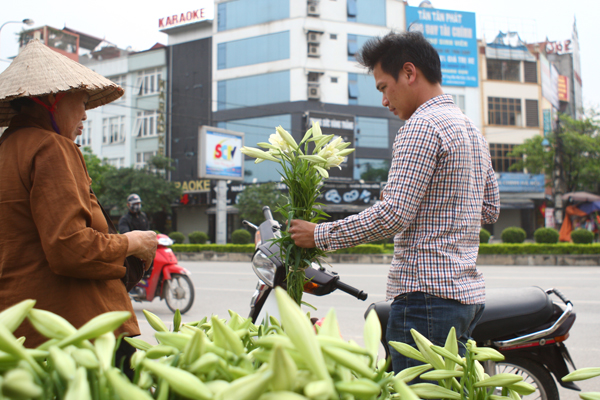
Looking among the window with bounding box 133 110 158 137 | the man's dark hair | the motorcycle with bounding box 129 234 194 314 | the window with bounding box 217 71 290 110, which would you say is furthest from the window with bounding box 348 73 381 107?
the man's dark hair

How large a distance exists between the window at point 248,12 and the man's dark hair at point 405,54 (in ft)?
94.9

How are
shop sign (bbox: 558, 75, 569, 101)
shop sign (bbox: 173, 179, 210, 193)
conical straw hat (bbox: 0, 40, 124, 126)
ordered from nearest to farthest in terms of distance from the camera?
conical straw hat (bbox: 0, 40, 124, 126), shop sign (bbox: 173, 179, 210, 193), shop sign (bbox: 558, 75, 569, 101)

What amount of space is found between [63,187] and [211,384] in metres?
1.00

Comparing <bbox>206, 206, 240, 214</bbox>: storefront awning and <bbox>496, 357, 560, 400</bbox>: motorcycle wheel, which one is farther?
<bbox>206, 206, 240, 214</bbox>: storefront awning

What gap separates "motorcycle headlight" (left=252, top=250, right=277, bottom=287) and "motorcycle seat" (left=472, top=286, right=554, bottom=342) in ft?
3.78

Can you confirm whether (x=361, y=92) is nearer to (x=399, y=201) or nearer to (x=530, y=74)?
(x=530, y=74)

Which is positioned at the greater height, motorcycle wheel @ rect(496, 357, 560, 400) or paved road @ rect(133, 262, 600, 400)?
motorcycle wheel @ rect(496, 357, 560, 400)

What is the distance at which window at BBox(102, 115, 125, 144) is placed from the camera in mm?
33844

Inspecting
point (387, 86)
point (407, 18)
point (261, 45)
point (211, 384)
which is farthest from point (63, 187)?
point (407, 18)

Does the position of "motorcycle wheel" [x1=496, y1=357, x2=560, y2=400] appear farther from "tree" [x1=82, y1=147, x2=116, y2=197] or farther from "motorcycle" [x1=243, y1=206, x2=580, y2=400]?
"tree" [x1=82, y1=147, x2=116, y2=197]

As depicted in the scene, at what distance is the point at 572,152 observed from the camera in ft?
87.2

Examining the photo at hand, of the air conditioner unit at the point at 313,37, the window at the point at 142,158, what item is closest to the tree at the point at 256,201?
the air conditioner unit at the point at 313,37

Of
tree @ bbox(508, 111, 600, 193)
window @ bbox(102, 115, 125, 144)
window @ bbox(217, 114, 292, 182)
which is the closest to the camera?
tree @ bbox(508, 111, 600, 193)

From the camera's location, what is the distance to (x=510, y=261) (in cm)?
1502
